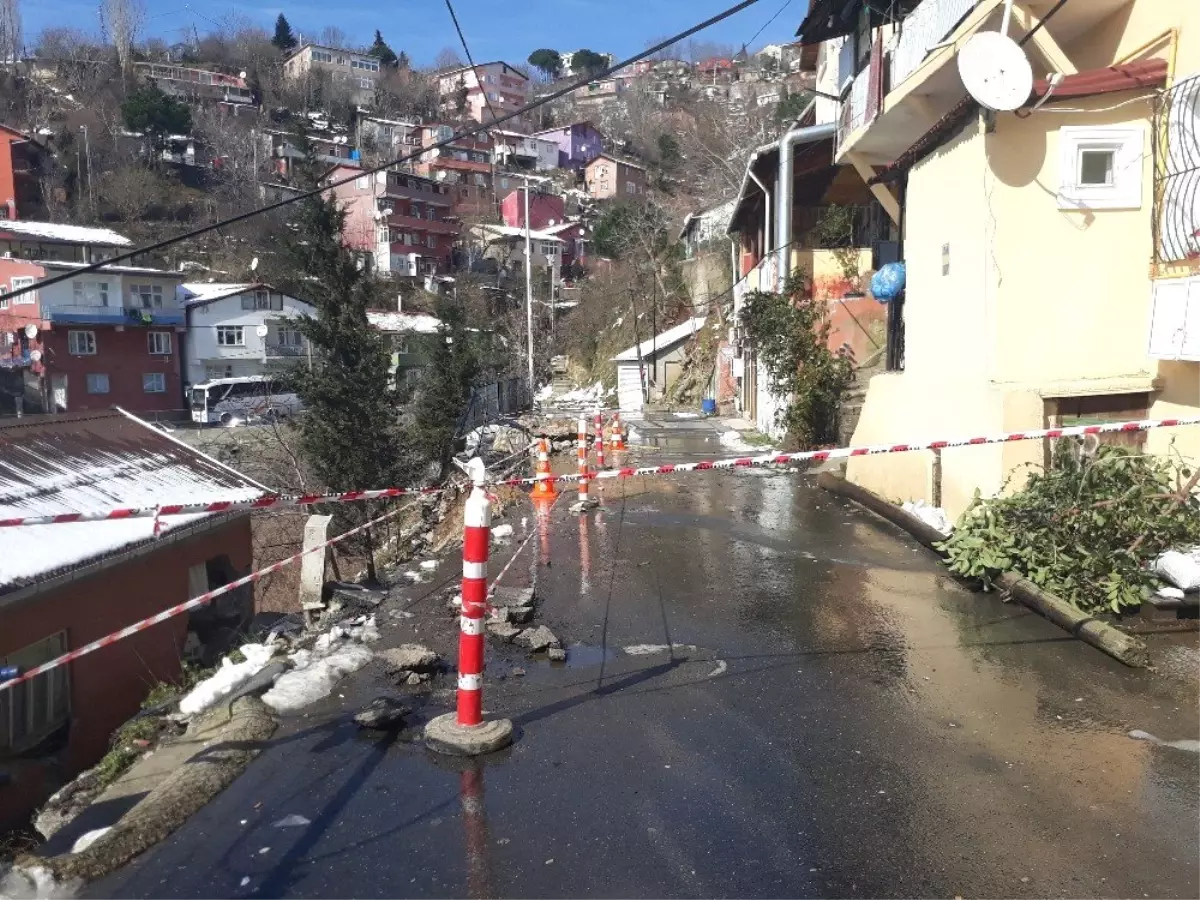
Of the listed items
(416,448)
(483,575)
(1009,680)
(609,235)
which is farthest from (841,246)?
(609,235)

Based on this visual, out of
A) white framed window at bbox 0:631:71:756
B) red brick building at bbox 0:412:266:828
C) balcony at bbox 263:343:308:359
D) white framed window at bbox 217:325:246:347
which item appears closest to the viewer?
A: white framed window at bbox 0:631:71:756

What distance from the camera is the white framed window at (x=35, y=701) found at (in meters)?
8.46

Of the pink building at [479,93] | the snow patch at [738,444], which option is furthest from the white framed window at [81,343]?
the pink building at [479,93]

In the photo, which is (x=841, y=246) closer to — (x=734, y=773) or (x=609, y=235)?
(x=734, y=773)

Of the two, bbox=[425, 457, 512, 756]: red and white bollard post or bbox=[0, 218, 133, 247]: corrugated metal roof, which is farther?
bbox=[0, 218, 133, 247]: corrugated metal roof

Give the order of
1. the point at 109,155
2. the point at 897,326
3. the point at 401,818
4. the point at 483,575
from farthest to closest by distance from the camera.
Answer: the point at 109,155, the point at 897,326, the point at 483,575, the point at 401,818

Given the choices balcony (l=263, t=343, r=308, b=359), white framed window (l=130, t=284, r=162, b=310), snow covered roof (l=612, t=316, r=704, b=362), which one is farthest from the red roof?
white framed window (l=130, t=284, r=162, b=310)

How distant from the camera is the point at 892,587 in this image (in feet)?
24.3

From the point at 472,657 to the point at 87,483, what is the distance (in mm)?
9076

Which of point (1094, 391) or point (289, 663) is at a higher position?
point (1094, 391)

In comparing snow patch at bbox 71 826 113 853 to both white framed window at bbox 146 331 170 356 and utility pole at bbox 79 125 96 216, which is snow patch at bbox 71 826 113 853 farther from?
utility pole at bbox 79 125 96 216

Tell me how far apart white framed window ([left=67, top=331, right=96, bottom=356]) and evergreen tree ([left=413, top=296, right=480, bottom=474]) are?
2984cm

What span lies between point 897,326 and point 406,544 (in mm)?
8979

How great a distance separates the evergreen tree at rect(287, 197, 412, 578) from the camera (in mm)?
20547
